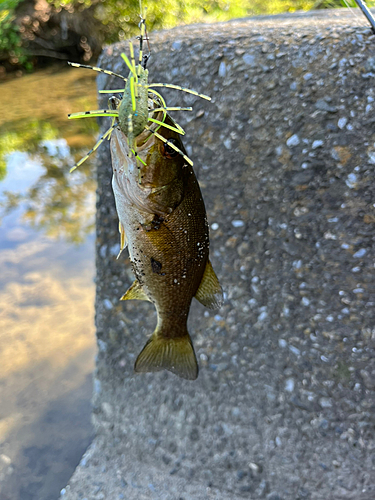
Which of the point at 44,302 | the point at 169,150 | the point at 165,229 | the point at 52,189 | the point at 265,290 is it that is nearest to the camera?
the point at 169,150

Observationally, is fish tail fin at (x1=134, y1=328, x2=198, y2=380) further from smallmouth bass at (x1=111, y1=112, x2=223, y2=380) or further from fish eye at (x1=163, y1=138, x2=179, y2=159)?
fish eye at (x1=163, y1=138, x2=179, y2=159)

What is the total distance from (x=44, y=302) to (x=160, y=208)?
9.06 feet

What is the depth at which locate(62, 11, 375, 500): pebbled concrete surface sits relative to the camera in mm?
1349

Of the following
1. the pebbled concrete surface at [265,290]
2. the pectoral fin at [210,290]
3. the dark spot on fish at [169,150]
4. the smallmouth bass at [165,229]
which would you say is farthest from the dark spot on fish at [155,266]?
the pebbled concrete surface at [265,290]

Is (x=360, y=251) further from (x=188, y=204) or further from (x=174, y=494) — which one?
(x=174, y=494)

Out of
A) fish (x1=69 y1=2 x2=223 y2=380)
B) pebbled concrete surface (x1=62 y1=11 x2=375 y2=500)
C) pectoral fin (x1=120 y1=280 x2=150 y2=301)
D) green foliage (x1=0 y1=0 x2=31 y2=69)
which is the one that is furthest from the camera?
green foliage (x1=0 y1=0 x2=31 y2=69)

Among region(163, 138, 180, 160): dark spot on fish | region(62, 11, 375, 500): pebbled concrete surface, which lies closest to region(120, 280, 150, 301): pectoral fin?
region(163, 138, 180, 160): dark spot on fish

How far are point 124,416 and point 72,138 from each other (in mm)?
4888

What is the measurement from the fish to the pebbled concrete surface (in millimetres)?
555

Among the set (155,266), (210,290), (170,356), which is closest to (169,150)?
(155,266)

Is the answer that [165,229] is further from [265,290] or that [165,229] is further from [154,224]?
[265,290]

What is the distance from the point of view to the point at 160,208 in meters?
0.81

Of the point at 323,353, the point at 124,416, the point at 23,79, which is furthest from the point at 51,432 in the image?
the point at 23,79

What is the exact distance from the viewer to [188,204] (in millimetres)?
834
